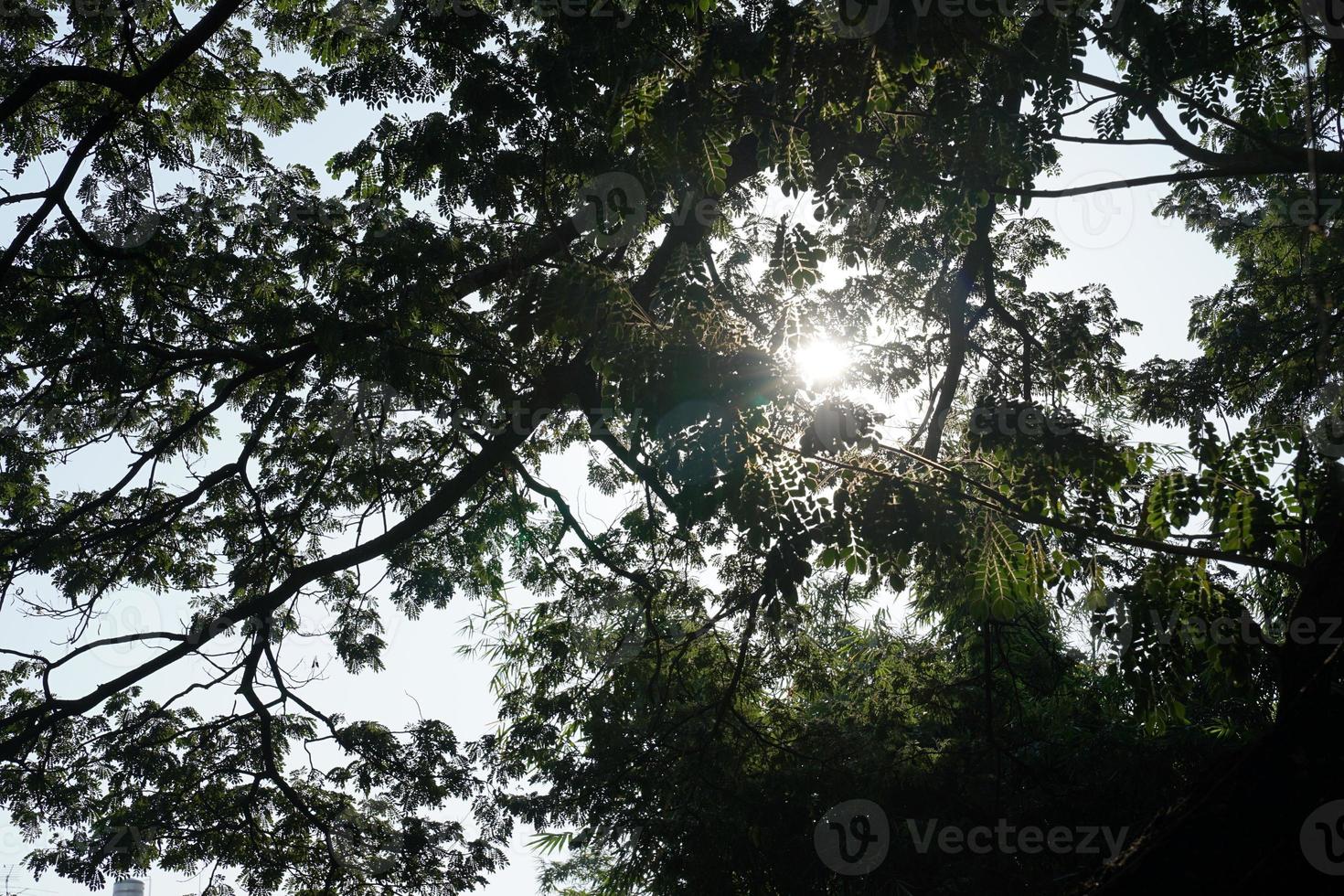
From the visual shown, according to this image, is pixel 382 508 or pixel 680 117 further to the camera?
pixel 382 508

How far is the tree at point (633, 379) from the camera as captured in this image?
3.92 m

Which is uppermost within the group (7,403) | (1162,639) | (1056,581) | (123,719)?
(7,403)

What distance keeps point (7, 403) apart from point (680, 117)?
20.2 feet

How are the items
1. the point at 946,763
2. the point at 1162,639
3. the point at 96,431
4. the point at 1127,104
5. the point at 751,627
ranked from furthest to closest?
the point at 946,763, the point at 96,431, the point at 751,627, the point at 1127,104, the point at 1162,639

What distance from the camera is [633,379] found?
12.5 ft

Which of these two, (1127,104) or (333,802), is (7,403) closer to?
(333,802)

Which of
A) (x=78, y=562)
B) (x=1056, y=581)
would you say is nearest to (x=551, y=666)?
(x=78, y=562)

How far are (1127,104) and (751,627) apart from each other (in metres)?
3.49

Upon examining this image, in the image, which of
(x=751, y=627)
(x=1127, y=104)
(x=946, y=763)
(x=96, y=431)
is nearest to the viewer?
(x=1127, y=104)

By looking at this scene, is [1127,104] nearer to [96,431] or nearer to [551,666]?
[551,666]

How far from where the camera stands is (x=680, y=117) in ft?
13.1

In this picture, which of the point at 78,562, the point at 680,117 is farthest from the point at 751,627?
the point at 78,562

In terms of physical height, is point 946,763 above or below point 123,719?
below

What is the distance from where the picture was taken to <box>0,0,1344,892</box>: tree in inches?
154
